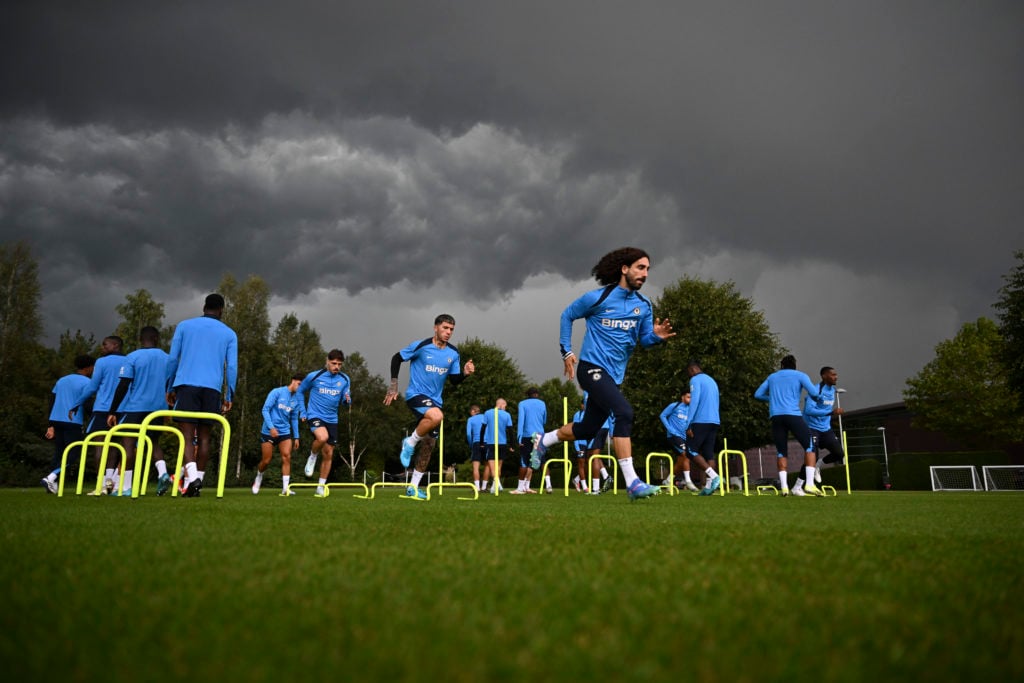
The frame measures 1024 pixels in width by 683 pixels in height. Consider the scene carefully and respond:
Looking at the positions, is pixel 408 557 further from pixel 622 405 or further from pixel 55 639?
pixel 622 405

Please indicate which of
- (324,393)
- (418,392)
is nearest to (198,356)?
(418,392)

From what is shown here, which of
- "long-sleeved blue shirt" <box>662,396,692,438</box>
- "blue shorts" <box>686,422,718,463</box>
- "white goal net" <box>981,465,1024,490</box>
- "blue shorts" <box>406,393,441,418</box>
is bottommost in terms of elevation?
"white goal net" <box>981,465,1024,490</box>

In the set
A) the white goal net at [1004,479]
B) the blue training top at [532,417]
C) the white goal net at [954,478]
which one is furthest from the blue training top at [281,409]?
the white goal net at [1004,479]

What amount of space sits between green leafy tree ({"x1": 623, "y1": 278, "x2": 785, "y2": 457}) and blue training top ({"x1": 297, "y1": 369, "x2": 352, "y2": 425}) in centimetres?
2122

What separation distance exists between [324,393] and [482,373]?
107ft

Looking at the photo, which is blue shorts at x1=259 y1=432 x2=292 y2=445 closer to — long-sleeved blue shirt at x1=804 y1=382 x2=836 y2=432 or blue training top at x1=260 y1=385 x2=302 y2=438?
blue training top at x1=260 y1=385 x2=302 y2=438

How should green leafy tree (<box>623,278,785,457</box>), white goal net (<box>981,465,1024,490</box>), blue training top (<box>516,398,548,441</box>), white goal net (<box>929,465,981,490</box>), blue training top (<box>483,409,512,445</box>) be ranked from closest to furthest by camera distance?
1. blue training top (<box>483,409,512,445</box>)
2. blue training top (<box>516,398,548,441</box>)
3. white goal net (<box>929,465,981,490</box>)
4. white goal net (<box>981,465,1024,490</box>)
5. green leafy tree (<box>623,278,785,457</box>)

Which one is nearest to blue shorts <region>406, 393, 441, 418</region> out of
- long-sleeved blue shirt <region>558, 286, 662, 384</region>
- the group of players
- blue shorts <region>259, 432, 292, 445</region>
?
the group of players

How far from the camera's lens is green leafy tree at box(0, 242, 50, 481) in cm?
3497

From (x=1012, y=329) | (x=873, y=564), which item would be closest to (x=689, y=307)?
(x=1012, y=329)

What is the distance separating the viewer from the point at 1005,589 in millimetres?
2129

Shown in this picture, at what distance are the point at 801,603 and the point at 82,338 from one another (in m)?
58.3

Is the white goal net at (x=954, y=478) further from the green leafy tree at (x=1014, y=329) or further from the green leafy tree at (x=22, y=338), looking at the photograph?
the green leafy tree at (x=22, y=338)

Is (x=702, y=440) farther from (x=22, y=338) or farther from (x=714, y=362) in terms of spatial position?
(x=22, y=338)
